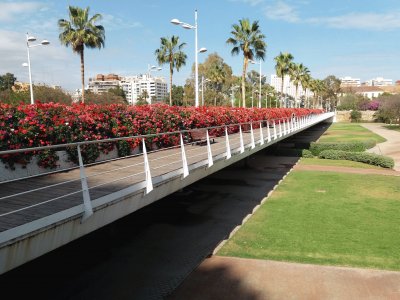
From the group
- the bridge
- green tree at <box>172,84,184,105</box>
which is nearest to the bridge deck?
the bridge

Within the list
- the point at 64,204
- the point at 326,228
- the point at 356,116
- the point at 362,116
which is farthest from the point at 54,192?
the point at 362,116

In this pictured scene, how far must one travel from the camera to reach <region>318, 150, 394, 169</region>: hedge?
2878cm

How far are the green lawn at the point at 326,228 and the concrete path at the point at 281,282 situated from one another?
0.56 meters

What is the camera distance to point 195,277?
8969 millimetres

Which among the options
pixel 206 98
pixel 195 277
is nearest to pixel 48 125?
pixel 195 277

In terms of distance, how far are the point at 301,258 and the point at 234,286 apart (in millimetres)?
2589

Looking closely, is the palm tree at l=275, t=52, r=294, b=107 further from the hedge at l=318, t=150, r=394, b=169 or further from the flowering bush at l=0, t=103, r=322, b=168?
the flowering bush at l=0, t=103, r=322, b=168

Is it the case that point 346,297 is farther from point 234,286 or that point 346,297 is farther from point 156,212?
point 156,212

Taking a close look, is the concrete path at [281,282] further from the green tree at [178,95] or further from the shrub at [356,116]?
the shrub at [356,116]

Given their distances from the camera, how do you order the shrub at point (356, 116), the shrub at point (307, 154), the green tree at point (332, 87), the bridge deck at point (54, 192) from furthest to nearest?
1. the green tree at point (332, 87)
2. the shrub at point (356, 116)
3. the shrub at point (307, 154)
4. the bridge deck at point (54, 192)

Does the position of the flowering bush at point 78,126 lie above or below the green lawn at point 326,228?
above

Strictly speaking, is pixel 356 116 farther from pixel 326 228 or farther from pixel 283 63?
pixel 326 228

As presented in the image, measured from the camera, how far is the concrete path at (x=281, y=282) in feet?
26.2

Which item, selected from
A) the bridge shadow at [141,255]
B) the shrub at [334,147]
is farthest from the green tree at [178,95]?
the bridge shadow at [141,255]
